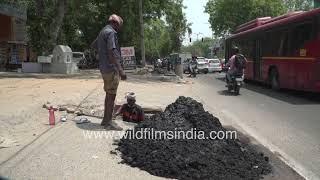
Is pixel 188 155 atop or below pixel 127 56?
below

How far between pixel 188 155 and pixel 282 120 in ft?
21.2

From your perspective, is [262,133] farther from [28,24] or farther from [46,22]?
[28,24]

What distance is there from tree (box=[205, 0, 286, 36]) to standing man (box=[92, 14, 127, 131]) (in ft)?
179

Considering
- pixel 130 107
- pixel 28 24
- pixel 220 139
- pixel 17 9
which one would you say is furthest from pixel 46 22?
pixel 220 139

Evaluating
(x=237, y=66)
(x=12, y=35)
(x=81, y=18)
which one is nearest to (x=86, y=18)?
(x=81, y=18)

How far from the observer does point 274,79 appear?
858 inches

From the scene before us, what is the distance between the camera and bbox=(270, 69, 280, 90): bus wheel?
21.4 meters

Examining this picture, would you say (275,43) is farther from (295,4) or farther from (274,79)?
(295,4)

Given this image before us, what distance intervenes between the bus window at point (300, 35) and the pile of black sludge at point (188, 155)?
10.3 m

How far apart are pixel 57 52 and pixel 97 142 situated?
23520 millimetres

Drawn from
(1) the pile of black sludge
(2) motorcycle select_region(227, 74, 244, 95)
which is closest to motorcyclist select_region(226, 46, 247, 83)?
(2) motorcycle select_region(227, 74, 244, 95)

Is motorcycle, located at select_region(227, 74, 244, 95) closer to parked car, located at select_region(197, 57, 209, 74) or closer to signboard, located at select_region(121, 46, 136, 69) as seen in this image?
signboard, located at select_region(121, 46, 136, 69)

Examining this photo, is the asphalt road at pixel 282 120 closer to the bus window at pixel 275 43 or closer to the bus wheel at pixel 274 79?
the bus wheel at pixel 274 79

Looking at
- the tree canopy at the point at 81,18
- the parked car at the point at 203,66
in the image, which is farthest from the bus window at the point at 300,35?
the parked car at the point at 203,66
